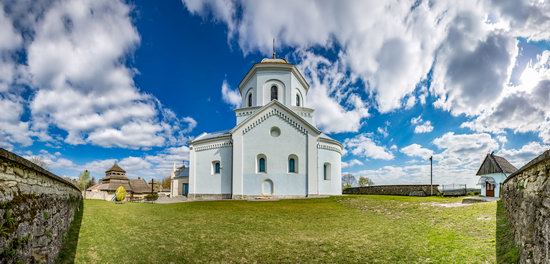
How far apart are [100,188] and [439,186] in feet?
145

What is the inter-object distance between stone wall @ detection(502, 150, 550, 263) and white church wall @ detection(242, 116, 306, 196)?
59.9 ft

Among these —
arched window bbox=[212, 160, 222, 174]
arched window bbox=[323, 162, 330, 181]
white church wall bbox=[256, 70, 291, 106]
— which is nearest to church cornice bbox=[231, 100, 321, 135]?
arched window bbox=[323, 162, 330, 181]

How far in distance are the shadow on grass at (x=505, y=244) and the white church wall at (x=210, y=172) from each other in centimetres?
2023

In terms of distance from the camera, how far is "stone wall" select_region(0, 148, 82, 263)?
4168 mm

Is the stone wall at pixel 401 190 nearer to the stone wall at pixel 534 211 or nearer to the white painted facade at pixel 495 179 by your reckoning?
the white painted facade at pixel 495 179

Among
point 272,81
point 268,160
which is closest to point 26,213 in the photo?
point 268,160

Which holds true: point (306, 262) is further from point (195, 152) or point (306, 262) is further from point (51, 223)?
point (195, 152)

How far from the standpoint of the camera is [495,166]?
23.3 m

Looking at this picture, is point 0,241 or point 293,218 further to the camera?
point 293,218

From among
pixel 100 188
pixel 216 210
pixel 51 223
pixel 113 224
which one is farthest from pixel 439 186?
pixel 100 188

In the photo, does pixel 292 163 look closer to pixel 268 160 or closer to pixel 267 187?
pixel 268 160

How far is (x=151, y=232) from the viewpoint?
37.2 feet

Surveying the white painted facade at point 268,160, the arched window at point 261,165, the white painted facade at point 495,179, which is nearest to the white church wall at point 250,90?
the white painted facade at point 268,160

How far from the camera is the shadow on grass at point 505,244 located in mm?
5831
